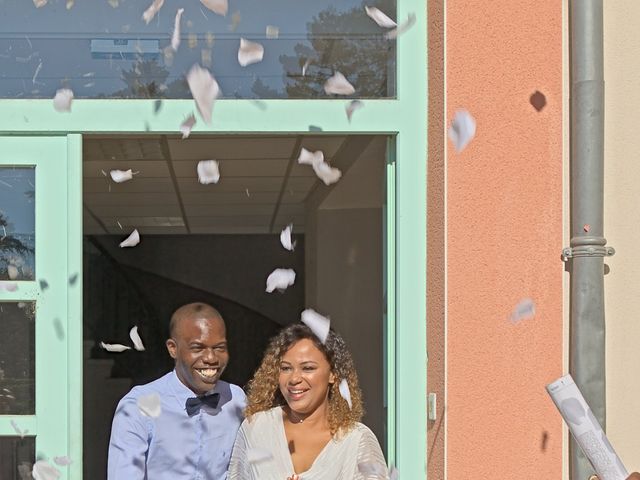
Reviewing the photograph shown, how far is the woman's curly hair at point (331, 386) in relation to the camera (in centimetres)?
341

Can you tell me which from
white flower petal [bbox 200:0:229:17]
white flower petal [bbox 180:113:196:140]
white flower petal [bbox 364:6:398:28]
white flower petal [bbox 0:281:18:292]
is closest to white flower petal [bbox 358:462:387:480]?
white flower petal [bbox 180:113:196:140]

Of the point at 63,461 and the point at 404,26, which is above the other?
the point at 404,26

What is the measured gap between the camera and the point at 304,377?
3.41m

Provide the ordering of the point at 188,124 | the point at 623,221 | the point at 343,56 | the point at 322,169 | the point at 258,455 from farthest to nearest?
the point at 322,169 → the point at 343,56 → the point at 188,124 → the point at 623,221 → the point at 258,455

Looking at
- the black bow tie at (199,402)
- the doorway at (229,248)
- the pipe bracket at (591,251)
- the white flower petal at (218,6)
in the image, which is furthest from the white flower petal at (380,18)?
the black bow tie at (199,402)

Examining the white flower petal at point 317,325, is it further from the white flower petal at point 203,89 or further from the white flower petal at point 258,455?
the white flower petal at point 203,89

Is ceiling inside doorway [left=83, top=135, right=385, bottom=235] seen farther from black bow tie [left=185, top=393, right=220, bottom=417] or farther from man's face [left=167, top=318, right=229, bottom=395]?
black bow tie [left=185, top=393, right=220, bottom=417]

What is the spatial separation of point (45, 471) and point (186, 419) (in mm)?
650

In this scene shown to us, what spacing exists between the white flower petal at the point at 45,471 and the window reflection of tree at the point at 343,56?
1.52m

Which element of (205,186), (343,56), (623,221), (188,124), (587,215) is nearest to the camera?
(587,215)

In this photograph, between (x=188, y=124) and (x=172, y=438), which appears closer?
(x=172, y=438)

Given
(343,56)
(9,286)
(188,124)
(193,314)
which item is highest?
(343,56)

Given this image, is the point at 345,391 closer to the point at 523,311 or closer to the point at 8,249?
the point at 523,311

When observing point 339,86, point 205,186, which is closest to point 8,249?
point 339,86
